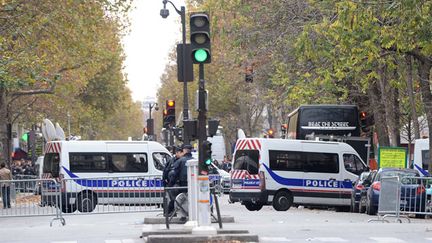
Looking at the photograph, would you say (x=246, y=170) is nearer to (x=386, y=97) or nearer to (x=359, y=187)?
(x=359, y=187)

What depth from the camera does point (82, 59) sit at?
3906cm

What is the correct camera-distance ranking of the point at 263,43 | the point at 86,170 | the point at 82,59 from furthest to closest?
the point at 82,59
the point at 263,43
the point at 86,170

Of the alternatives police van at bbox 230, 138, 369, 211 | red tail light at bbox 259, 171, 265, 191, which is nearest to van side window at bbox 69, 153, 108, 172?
police van at bbox 230, 138, 369, 211

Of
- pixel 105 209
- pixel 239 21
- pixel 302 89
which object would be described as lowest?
pixel 105 209

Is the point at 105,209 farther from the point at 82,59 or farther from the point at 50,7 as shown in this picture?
the point at 82,59

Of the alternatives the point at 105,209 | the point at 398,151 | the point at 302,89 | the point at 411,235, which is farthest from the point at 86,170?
the point at 411,235

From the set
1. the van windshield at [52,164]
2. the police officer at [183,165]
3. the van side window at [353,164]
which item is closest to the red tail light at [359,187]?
the van side window at [353,164]

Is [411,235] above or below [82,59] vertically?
below

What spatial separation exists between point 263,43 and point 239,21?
1.50 metres

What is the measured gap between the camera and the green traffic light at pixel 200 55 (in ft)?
49.1

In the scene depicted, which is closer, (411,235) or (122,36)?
(411,235)

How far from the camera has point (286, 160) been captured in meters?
28.6

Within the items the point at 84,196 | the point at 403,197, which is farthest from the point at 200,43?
the point at 84,196

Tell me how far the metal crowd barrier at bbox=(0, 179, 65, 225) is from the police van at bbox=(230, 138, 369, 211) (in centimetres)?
665
